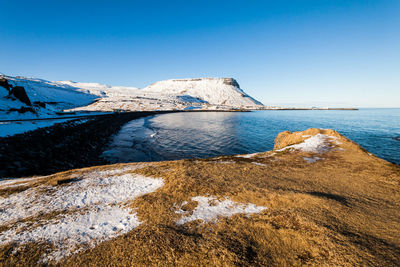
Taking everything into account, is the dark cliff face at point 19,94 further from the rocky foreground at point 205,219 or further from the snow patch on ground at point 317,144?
the snow patch on ground at point 317,144

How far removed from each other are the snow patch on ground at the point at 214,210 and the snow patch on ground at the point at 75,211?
57.2 inches

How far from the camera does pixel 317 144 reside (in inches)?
544

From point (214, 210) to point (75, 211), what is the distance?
450cm

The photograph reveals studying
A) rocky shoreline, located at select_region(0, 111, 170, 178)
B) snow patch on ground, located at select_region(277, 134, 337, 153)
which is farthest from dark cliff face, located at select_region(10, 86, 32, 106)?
snow patch on ground, located at select_region(277, 134, 337, 153)

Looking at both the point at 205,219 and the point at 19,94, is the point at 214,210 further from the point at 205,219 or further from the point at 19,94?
the point at 19,94

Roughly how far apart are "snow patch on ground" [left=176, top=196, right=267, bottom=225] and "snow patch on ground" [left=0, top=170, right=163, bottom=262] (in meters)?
1.45

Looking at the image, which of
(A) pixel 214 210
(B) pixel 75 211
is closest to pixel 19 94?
(B) pixel 75 211

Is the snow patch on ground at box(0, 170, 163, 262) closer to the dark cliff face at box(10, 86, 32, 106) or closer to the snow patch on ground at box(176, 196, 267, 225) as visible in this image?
the snow patch on ground at box(176, 196, 267, 225)

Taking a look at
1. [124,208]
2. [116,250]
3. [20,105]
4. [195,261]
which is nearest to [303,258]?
[195,261]

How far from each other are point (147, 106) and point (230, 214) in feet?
507

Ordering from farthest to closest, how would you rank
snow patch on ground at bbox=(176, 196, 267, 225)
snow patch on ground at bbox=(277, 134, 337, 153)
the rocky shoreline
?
snow patch on ground at bbox=(277, 134, 337, 153), the rocky shoreline, snow patch on ground at bbox=(176, 196, 267, 225)

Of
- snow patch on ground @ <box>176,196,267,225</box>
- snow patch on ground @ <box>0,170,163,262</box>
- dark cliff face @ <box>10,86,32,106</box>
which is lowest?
snow patch on ground @ <box>0,170,163,262</box>

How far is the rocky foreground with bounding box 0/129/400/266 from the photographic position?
329cm

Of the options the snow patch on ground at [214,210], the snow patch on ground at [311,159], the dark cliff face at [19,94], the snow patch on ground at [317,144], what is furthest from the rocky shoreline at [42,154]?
the dark cliff face at [19,94]
